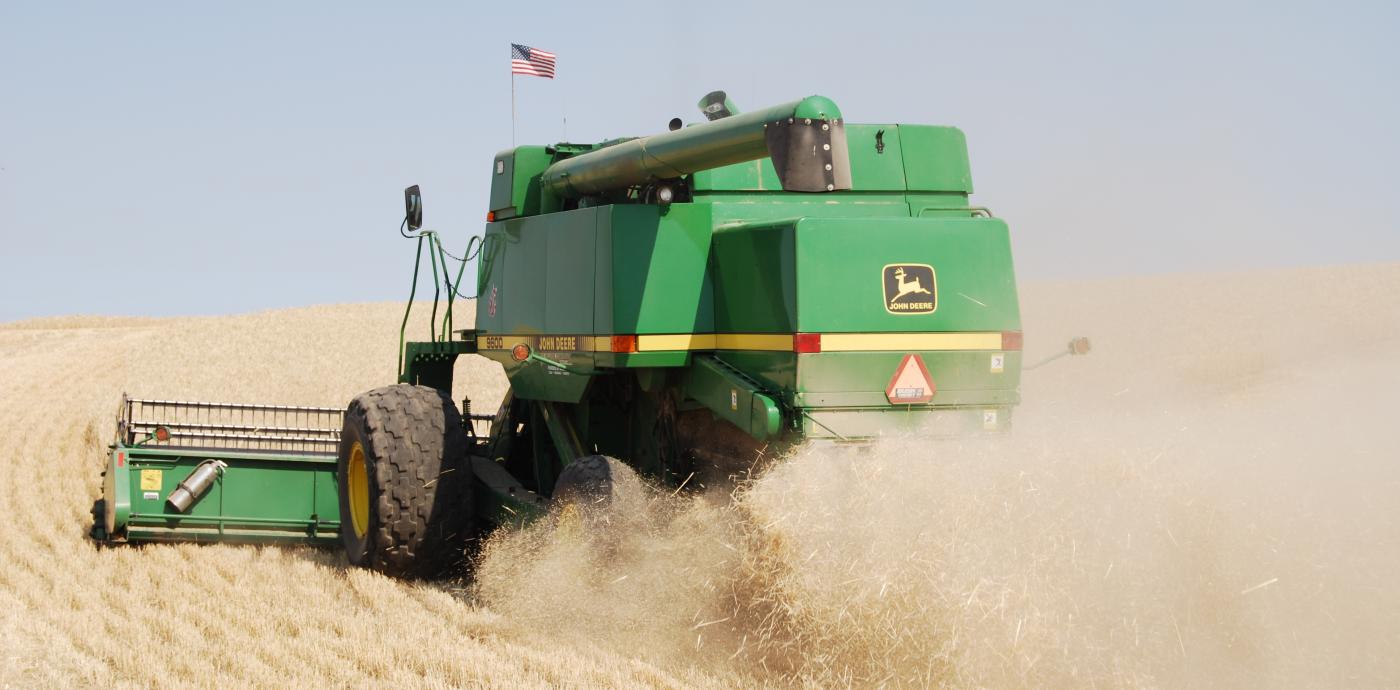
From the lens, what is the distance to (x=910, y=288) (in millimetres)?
6672

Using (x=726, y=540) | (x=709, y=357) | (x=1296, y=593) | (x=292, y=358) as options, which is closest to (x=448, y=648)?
(x=726, y=540)

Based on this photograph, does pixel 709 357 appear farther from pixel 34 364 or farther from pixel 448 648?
pixel 34 364

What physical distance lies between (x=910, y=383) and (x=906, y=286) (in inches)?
17.5

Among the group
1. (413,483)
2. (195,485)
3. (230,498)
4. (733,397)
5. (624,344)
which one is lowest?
(230,498)

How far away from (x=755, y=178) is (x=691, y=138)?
3.10ft

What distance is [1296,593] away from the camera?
562 cm

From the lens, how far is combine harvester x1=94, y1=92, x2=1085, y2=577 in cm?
657

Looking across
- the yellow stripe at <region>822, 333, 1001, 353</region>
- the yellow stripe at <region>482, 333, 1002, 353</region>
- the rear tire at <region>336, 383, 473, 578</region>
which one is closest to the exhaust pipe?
the rear tire at <region>336, 383, 473, 578</region>

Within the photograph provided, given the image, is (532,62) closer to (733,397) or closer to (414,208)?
(414,208)

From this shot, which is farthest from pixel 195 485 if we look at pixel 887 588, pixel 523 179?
pixel 887 588

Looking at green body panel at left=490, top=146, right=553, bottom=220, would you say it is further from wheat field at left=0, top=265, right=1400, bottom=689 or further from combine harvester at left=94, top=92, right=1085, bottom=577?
wheat field at left=0, top=265, right=1400, bottom=689

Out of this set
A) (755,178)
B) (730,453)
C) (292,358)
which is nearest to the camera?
(730,453)

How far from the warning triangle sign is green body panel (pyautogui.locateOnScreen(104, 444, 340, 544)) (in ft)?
15.1

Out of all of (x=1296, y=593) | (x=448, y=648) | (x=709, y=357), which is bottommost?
(x=448, y=648)
